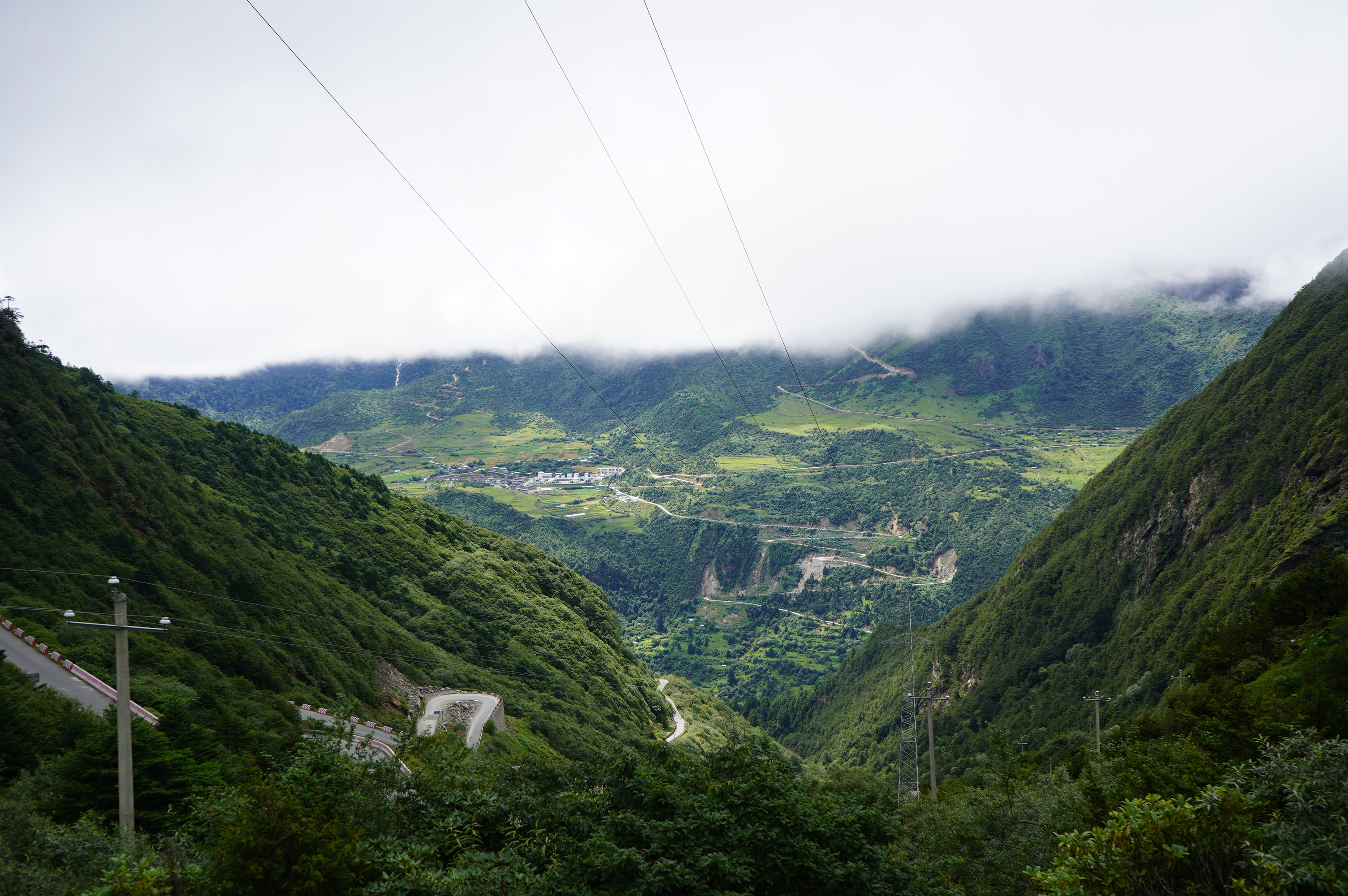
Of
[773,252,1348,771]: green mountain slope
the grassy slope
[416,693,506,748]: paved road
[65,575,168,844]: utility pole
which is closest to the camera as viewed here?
[65,575,168,844]: utility pole

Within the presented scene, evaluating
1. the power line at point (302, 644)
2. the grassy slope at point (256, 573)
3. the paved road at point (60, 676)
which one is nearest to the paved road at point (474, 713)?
the grassy slope at point (256, 573)

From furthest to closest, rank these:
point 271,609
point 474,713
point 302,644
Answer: point 474,713 < point 271,609 < point 302,644

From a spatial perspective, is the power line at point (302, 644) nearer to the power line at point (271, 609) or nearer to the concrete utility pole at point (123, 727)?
the power line at point (271, 609)

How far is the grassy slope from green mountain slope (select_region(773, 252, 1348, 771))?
123 ft

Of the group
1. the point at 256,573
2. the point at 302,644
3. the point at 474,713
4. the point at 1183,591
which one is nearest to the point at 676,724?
the point at 474,713

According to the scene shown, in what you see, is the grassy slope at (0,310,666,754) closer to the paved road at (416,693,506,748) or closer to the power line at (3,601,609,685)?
the power line at (3,601,609,685)

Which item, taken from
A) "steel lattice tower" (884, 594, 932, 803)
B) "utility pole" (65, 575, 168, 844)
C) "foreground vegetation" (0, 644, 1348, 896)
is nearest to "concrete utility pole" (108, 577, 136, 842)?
"utility pole" (65, 575, 168, 844)

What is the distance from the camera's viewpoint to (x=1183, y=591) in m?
76.3

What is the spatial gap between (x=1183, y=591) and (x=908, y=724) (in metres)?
40.4

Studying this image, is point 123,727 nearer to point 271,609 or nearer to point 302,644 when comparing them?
point 302,644

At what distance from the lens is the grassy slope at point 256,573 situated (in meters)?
32.6

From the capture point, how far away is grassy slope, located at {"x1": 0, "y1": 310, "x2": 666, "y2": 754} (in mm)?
32594

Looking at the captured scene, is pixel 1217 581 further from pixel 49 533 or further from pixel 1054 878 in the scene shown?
pixel 49 533

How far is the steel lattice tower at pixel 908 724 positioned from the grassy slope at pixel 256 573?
2326cm
